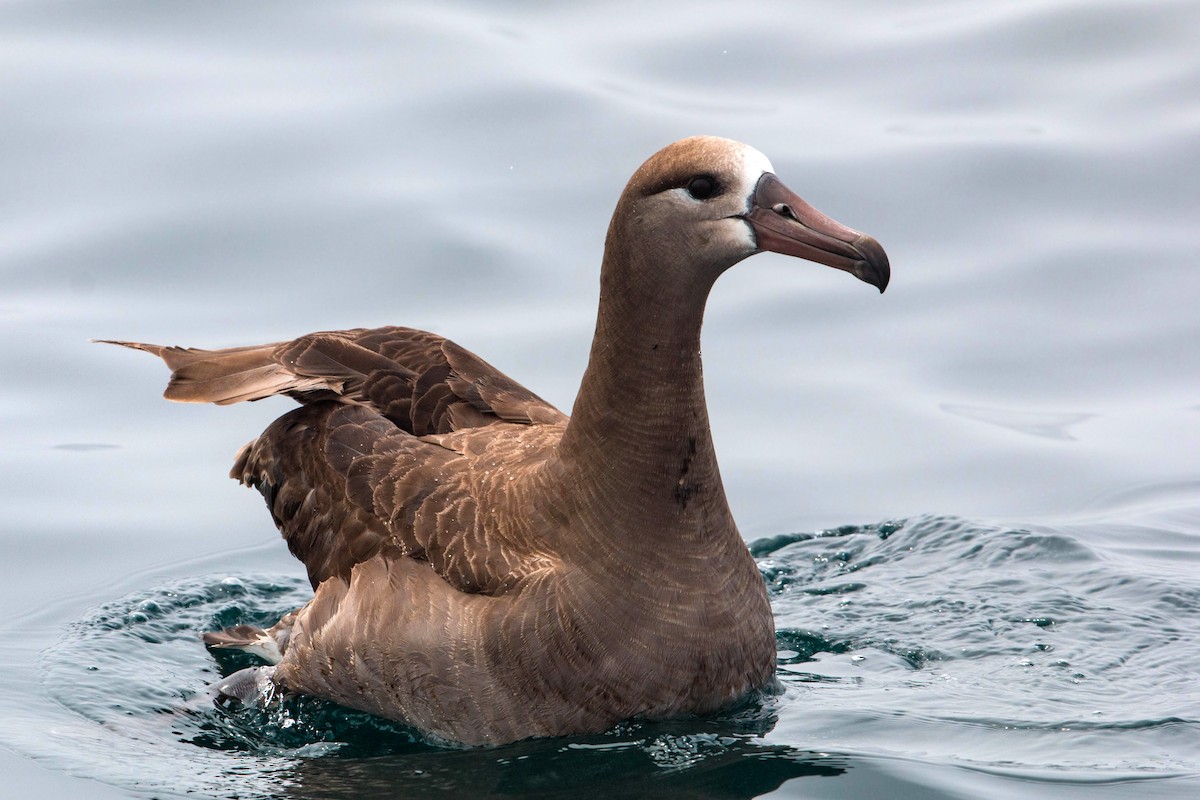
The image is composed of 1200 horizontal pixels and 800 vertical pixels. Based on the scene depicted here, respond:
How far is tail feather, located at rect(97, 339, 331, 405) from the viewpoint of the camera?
26.1ft

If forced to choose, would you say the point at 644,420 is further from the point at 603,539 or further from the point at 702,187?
the point at 702,187

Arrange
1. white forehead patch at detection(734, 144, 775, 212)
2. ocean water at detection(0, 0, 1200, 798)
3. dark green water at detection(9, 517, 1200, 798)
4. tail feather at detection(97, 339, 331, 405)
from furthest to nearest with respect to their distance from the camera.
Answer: tail feather at detection(97, 339, 331, 405) → ocean water at detection(0, 0, 1200, 798) → dark green water at detection(9, 517, 1200, 798) → white forehead patch at detection(734, 144, 775, 212)

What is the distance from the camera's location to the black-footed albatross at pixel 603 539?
676 cm

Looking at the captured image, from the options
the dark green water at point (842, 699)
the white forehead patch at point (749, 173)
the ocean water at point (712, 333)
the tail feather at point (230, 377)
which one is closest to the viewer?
the white forehead patch at point (749, 173)

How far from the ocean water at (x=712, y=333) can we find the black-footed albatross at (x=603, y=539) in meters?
0.23

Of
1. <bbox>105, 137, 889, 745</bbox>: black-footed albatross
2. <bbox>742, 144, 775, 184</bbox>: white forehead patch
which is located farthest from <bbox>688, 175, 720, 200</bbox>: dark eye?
<bbox>742, 144, 775, 184</bbox>: white forehead patch

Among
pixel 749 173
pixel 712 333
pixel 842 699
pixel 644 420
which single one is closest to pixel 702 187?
pixel 749 173

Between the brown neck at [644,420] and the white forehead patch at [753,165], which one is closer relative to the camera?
the white forehead patch at [753,165]

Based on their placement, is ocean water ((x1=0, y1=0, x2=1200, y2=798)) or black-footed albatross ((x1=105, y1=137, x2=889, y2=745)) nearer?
black-footed albatross ((x1=105, y1=137, x2=889, y2=745))

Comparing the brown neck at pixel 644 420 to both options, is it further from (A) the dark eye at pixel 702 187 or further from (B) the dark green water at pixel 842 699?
(B) the dark green water at pixel 842 699

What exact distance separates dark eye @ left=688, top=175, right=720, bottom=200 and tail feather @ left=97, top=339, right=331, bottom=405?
2.15 metres

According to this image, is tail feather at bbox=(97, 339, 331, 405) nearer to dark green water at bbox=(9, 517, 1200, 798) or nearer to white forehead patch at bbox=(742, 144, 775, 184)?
dark green water at bbox=(9, 517, 1200, 798)

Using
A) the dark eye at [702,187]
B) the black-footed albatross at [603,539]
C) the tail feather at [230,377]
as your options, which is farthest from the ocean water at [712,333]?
the dark eye at [702,187]

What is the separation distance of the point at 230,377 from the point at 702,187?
2.63m
